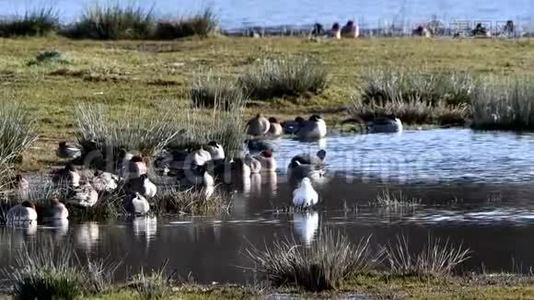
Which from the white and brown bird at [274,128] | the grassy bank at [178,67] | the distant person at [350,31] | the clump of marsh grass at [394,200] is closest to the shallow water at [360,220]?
the clump of marsh grass at [394,200]

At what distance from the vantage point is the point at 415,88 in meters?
21.6

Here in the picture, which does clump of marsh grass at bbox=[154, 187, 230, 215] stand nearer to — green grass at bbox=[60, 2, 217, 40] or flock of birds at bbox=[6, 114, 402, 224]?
flock of birds at bbox=[6, 114, 402, 224]

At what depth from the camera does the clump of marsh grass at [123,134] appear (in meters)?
16.4

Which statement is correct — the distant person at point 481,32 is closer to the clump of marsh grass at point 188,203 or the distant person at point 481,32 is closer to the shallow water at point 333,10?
the shallow water at point 333,10

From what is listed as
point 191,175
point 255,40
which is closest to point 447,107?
point 191,175

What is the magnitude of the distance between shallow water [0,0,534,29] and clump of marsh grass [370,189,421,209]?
26.3 m

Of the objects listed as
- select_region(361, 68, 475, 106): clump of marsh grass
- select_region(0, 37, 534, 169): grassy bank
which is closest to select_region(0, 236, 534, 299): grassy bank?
select_region(0, 37, 534, 169): grassy bank

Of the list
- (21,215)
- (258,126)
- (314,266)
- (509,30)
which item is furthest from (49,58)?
(314,266)

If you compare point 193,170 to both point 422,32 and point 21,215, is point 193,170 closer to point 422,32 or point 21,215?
point 21,215

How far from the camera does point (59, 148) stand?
16.7 m

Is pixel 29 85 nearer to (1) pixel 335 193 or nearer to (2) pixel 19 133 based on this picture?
(2) pixel 19 133

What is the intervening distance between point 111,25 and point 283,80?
1167 centimetres

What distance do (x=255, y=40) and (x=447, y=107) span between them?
425 inches

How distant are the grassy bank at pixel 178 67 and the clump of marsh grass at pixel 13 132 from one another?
1.13ft
